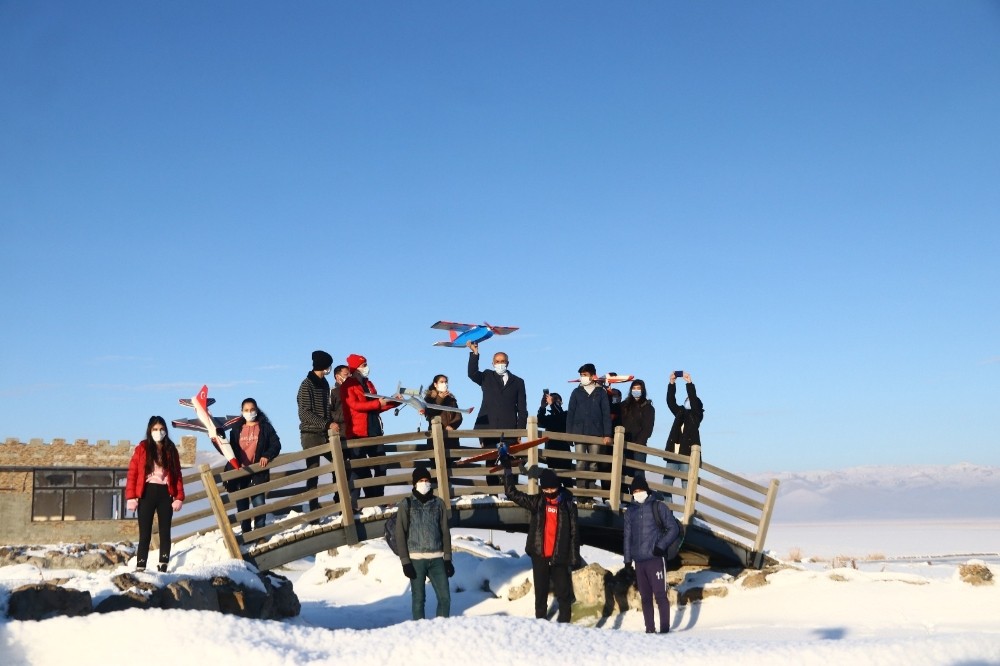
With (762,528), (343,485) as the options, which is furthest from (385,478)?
(762,528)

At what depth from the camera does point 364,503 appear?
42.8ft

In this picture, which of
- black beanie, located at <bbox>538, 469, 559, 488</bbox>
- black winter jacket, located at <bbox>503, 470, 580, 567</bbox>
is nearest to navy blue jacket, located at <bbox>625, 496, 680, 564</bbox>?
black winter jacket, located at <bbox>503, 470, 580, 567</bbox>

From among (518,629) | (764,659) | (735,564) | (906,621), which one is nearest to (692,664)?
(764,659)

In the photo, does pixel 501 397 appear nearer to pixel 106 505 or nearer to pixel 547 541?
pixel 547 541

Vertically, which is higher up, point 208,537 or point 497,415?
point 497,415

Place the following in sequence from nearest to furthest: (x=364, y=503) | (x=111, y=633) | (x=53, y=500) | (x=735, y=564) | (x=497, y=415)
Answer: (x=111, y=633)
(x=364, y=503)
(x=497, y=415)
(x=735, y=564)
(x=53, y=500)

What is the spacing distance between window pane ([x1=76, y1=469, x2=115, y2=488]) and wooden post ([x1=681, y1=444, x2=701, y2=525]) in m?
25.4

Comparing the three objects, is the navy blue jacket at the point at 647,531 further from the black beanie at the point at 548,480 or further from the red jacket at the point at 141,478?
the red jacket at the point at 141,478

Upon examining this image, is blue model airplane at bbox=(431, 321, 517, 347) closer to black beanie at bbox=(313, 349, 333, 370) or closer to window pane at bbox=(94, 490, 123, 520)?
black beanie at bbox=(313, 349, 333, 370)

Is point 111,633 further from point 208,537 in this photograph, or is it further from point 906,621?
point 208,537

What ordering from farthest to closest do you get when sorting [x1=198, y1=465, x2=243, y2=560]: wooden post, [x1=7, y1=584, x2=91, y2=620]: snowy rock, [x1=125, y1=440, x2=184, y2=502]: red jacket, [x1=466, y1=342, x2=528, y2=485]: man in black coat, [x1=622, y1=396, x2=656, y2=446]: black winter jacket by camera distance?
[x1=622, y1=396, x2=656, y2=446]: black winter jacket → [x1=466, y1=342, x2=528, y2=485]: man in black coat → [x1=198, y1=465, x2=243, y2=560]: wooden post → [x1=125, y1=440, x2=184, y2=502]: red jacket → [x1=7, y1=584, x2=91, y2=620]: snowy rock

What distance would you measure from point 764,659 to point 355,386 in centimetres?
746

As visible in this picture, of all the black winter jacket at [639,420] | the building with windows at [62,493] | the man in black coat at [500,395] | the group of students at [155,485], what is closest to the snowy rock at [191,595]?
the group of students at [155,485]

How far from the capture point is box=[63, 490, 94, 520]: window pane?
112 feet
